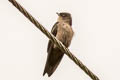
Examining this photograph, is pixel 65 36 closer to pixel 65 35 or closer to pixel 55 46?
pixel 65 35

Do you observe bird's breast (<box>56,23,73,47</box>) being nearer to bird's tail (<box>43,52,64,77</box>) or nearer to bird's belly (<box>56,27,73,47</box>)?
bird's belly (<box>56,27,73,47</box>)

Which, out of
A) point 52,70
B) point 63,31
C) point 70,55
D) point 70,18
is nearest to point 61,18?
point 70,18

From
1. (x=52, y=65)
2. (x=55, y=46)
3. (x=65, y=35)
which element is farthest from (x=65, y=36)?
(x=52, y=65)

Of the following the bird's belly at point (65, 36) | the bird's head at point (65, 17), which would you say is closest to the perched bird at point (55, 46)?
the bird's belly at point (65, 36)

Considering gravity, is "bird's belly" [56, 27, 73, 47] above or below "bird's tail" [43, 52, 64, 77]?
above

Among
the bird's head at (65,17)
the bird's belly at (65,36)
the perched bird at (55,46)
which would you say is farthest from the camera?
the bird's head at (65,17)

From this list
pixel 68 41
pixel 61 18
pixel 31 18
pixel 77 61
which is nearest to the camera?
pixel 31 18

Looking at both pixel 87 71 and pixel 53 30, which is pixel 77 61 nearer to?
pixel 87 71

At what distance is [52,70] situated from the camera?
29.7ft

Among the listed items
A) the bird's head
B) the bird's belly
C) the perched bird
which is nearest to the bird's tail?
the perched bird

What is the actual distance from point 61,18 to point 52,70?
1920 millimetres

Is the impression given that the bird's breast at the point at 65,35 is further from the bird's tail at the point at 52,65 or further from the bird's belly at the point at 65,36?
the bird's tail at the point at 52,65

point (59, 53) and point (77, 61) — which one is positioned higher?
point (77, 61)

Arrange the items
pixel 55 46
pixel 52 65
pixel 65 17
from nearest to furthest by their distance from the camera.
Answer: pixel 52 65 → pixel 55 46 → pixel 65 17
